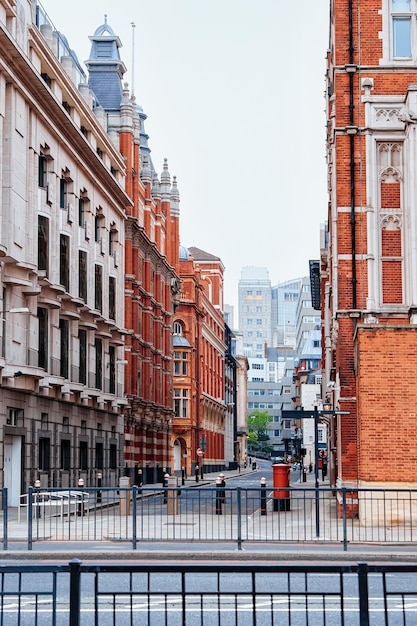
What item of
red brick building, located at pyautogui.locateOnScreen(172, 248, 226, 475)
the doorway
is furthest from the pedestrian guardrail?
red brick building, located at pyautogui.locateOnScreen(172, 248, 226, 475)

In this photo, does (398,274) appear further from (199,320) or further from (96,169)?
(199,320)

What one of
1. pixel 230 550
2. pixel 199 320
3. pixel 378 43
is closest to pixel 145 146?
pixel 199 320

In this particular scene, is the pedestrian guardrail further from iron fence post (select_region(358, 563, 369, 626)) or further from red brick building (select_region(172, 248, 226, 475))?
red brick building (select_region(172, 248, 226, 475))

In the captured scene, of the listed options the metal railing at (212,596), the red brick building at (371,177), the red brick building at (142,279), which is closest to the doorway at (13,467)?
the red brick building at (371,177)

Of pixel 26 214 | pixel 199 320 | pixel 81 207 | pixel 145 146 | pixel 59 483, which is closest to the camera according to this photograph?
pixel 26 214

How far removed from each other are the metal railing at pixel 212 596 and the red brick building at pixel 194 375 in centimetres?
6516

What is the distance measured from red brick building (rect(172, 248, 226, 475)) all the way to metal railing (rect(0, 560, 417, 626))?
65.2 meters

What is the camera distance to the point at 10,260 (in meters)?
35.3

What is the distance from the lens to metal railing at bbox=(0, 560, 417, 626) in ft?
25.0

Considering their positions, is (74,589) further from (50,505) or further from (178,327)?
(178,327)

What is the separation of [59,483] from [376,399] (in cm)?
2242

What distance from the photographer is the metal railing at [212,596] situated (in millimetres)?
7629

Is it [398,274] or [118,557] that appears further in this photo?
[398,274]

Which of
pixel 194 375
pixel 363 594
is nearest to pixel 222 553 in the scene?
pixel 363 594
